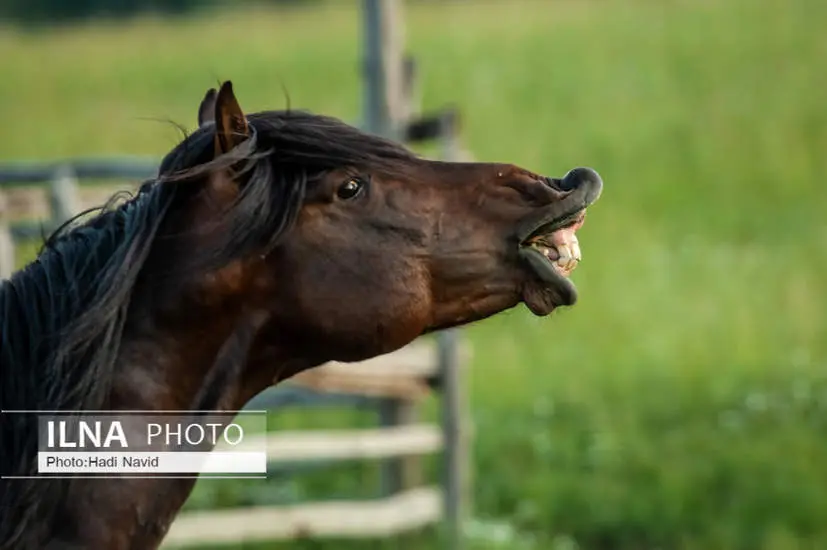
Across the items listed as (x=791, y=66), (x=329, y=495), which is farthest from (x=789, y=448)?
(x=791, y=66)

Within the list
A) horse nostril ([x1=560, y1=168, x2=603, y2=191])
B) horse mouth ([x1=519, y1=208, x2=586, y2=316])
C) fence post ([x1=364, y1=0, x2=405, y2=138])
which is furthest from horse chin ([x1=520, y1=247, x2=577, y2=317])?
fence post ([x1=364, y1=0, x2=405, y2=138])

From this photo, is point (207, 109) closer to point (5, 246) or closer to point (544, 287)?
point (544, 287)

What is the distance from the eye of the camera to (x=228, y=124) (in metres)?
2.71

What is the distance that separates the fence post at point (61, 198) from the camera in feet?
22.5

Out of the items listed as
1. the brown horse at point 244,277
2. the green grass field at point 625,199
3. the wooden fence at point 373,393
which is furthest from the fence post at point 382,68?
the brown horse at point 244,277

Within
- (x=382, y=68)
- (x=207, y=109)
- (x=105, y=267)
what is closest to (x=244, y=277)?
(x=105, y=267)

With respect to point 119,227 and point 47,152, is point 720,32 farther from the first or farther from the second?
point 119,227

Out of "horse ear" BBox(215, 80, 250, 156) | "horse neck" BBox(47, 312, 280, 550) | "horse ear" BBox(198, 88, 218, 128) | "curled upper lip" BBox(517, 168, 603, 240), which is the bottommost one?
"horse neck" BBox(47, 312, 280, 550)

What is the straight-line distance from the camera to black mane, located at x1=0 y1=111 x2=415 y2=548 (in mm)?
2646

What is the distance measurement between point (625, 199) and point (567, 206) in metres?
12.0

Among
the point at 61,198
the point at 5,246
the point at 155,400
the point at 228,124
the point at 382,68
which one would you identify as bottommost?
the point at 155,400

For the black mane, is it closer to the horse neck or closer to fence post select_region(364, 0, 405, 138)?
the horse neck

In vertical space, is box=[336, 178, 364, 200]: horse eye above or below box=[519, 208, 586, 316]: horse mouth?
above

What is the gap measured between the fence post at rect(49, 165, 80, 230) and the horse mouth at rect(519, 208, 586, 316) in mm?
4439
